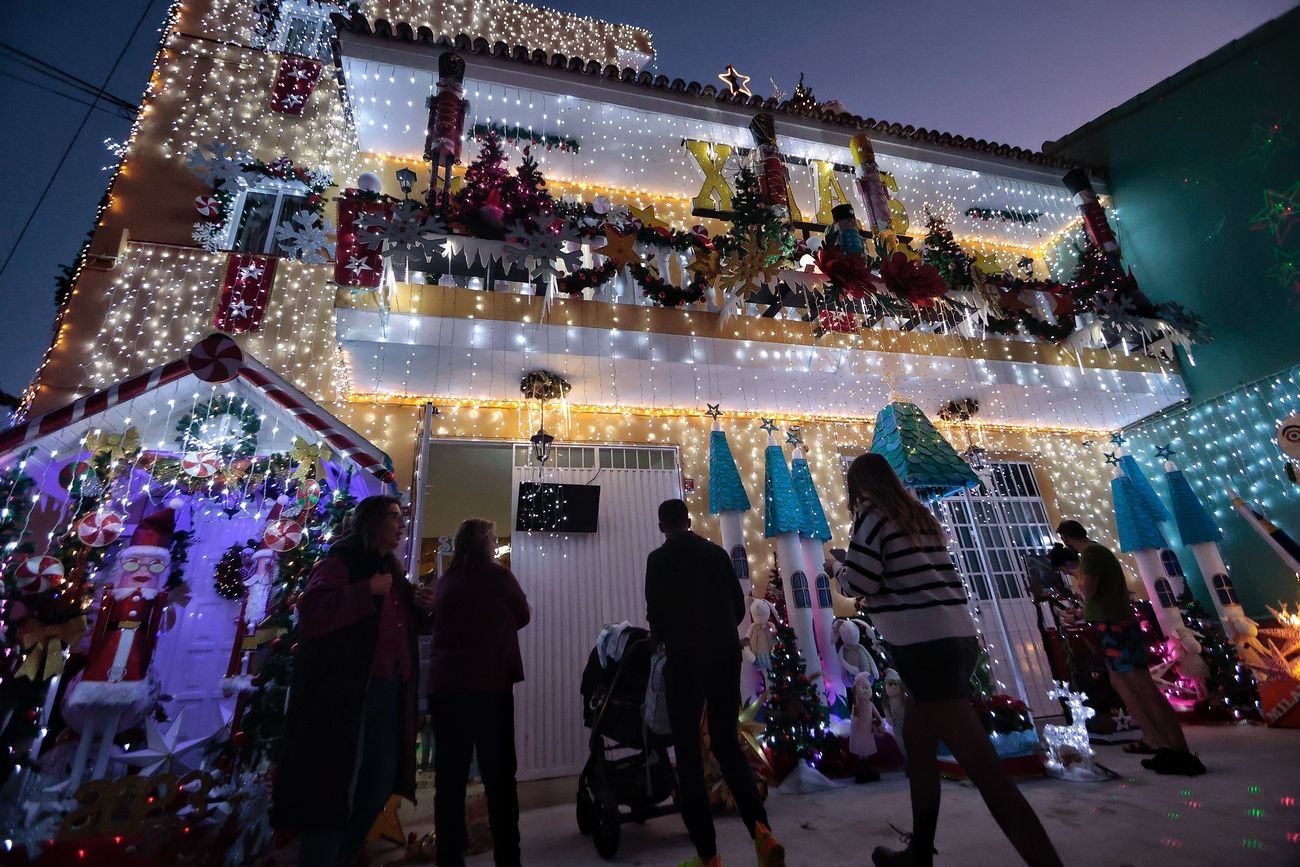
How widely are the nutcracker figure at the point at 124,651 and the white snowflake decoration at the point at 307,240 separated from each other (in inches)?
123

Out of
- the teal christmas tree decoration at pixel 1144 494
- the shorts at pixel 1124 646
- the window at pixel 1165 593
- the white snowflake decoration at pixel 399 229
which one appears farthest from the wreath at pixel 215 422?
the teal christmas tree decoration at pixel 1144 494

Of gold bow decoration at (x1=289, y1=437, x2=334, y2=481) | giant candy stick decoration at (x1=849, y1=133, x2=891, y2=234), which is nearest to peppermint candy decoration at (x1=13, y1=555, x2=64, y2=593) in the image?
gold bow decoration at (x1=289, y1=437, x2=334, y2=481)

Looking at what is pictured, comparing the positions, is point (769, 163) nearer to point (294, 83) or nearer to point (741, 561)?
point (741, 561)

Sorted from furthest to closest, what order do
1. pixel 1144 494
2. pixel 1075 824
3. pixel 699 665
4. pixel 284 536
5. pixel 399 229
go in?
pixel 1144 494, pixel 399 229, pixel 284 536, pixel 1075 824, pixel 699 665

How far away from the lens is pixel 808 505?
636 cm

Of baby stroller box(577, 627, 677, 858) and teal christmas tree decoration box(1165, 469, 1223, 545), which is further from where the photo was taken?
teal christmas tree decoration box(1165, 469, 1223, 545)

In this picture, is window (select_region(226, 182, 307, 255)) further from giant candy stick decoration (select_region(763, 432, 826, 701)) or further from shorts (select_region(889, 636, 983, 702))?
shorts (select_region(889, 636, 983, 702))

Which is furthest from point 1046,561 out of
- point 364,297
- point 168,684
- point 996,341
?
point 168,684

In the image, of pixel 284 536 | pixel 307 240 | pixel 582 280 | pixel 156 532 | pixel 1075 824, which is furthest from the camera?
pixel 307 240

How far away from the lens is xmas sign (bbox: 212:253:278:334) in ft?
19.0

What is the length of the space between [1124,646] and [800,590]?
2.56 meters

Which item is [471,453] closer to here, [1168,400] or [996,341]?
[996,341]

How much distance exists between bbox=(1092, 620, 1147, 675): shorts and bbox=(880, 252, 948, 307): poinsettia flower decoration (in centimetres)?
375

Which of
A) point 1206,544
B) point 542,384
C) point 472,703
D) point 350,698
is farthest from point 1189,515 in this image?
point 350,698
